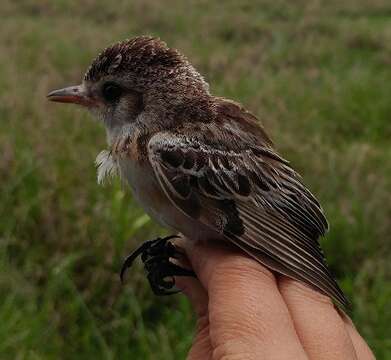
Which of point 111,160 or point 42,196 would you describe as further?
point 42,196

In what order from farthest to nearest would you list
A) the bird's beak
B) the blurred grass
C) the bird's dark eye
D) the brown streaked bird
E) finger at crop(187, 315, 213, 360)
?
the blurred grass < the bird's beak < the bird's dark eye < the brown streaked bird < finger at crop(187, 315, 213, 360)

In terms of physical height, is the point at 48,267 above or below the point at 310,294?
below

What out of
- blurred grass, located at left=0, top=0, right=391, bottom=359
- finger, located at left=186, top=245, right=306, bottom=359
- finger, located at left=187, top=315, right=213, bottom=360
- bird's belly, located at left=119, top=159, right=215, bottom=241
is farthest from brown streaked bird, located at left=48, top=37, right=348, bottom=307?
blurred grass, located at left=0, top=0, right=391, bottom=359

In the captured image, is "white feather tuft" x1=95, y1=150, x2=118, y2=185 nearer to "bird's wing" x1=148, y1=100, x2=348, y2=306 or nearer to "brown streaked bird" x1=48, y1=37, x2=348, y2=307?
"brown streaked bird" x1=48, y1=37, x2=348, y2=307

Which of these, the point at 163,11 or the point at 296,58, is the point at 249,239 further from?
the point at 163,11

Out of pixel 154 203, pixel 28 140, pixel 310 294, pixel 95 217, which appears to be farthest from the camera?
pixel 28 140

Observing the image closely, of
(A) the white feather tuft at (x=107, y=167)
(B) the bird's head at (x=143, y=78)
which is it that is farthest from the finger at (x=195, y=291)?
(B) the bird's head at (x=143, y=78)

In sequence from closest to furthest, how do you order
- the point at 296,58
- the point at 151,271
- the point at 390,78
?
the point at 151,271 → the point at 390,78 → the point at 296,58

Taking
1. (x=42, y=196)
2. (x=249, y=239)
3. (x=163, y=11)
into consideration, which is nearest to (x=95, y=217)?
(x=42, y=196)
